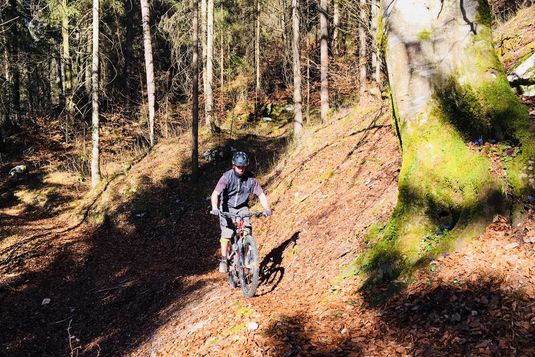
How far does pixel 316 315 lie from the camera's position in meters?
4.93

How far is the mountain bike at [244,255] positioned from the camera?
20.7 feet

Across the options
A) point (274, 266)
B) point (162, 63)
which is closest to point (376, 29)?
point (274, 266)

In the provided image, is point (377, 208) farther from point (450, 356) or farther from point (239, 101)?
point (239, 101)

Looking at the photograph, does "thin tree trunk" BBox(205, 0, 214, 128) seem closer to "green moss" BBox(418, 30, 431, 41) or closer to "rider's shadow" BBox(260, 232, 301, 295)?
"rider's shadow" BBox(260, 232, 301, 295)

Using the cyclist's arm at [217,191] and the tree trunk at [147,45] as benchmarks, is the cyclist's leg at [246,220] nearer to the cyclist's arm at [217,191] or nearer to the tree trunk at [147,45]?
the cyclist's arm at [217,191]

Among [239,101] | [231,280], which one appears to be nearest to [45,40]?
[239,101]

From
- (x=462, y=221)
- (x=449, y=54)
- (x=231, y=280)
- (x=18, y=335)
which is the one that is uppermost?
(x=449, y=54)

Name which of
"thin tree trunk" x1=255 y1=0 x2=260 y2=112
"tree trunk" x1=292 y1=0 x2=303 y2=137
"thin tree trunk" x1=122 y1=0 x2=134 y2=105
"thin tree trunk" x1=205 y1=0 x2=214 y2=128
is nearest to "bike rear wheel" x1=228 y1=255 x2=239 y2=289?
"tree trunk" x1=292 y1=0 x2=303 y2=137

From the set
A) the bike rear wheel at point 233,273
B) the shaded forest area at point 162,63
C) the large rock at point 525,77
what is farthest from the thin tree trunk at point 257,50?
the large rock at point 525,77

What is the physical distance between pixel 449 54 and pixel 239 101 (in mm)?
28172

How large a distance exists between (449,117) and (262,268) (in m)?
5.05

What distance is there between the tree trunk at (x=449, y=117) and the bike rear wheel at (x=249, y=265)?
93.1 inches

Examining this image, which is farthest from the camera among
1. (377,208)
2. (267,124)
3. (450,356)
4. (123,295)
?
(267,124)

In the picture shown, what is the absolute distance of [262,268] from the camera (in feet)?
27.0
